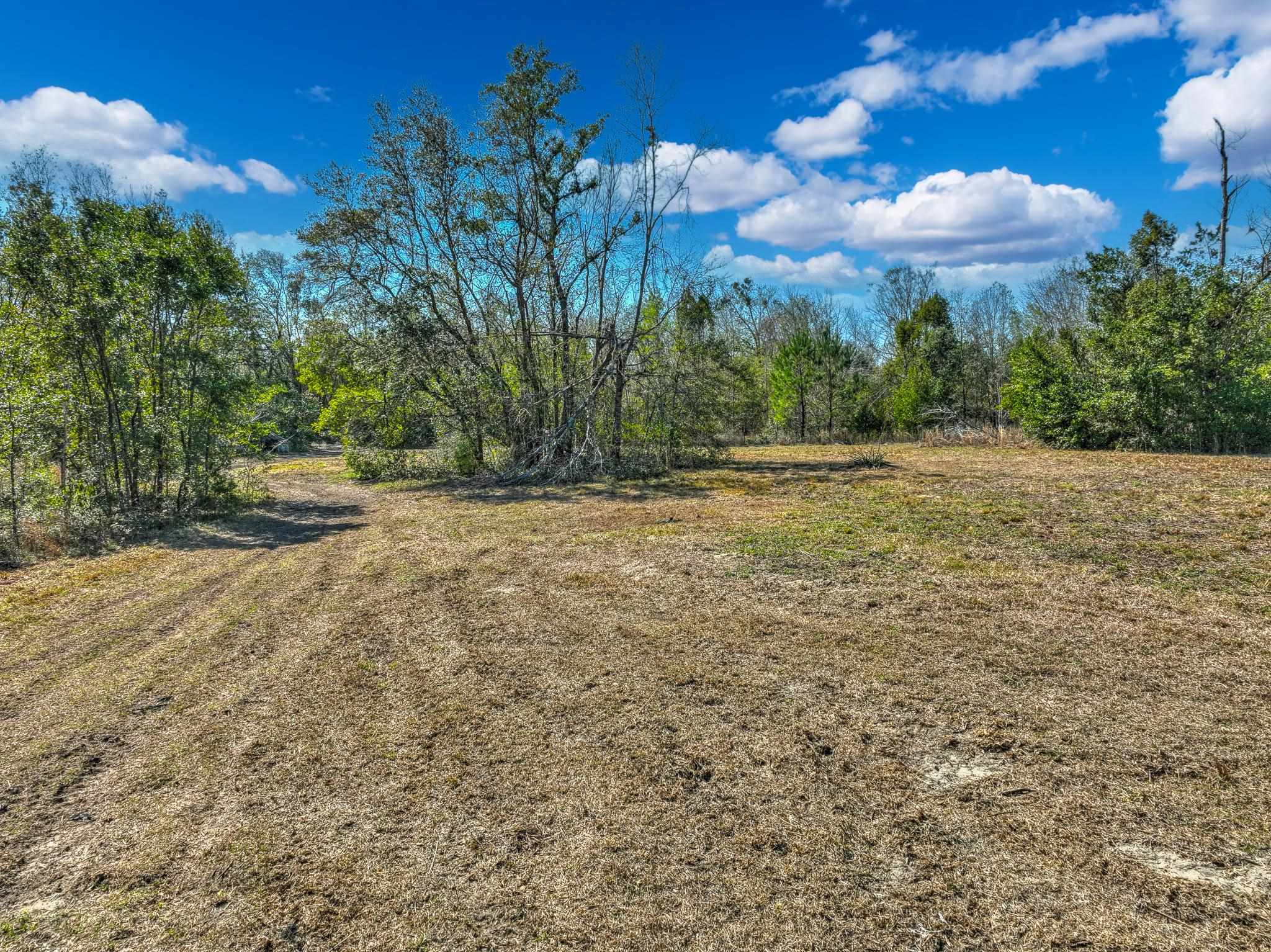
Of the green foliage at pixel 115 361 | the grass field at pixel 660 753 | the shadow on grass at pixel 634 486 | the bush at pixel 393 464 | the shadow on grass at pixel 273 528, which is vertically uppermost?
the green foliage at pixel 115 361

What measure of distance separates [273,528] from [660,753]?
8.39 metres

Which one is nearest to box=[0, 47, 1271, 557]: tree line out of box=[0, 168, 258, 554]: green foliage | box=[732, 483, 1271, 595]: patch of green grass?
box=[0, 168, 258, 554]: green foliage

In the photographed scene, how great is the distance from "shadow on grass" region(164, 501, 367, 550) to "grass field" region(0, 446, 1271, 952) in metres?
1.85

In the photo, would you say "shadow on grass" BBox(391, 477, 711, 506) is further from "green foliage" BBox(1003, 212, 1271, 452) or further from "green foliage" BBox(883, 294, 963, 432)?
"green foliage" BBox(883, 294, 963, 432)

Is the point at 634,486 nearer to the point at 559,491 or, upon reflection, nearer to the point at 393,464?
the point at 559,491

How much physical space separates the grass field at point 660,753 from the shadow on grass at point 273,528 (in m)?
1.85

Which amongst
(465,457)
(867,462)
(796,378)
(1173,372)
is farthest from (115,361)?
(796,378)

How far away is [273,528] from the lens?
9.39 meters

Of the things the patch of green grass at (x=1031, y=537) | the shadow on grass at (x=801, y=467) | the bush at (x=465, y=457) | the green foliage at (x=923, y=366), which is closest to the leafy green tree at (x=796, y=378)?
the green foliage at (x=923, y=366)

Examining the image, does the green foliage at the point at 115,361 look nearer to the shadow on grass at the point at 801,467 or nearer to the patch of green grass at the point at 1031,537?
the patch of green grass at the point at 1031,537

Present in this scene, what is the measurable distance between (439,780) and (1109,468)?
12.4 m

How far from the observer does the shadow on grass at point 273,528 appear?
27.0 feet

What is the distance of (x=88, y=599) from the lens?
577 centimetres

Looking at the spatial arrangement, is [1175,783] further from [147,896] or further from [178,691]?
[178,691]
